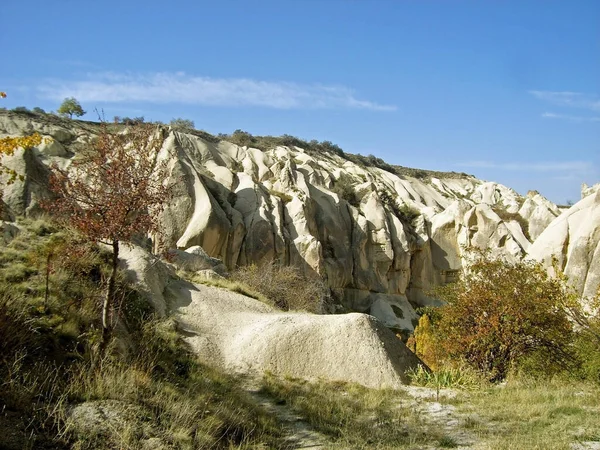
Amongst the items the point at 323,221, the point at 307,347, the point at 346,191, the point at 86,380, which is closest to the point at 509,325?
the point at 307,347

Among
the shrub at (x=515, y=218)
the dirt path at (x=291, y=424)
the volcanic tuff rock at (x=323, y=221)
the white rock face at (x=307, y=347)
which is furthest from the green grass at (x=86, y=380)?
the shrub at (x=515, y=218)

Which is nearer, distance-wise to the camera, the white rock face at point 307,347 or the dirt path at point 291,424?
the dirt path at point 291,424

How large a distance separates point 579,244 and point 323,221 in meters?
19.0

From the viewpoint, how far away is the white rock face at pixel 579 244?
26.5 m

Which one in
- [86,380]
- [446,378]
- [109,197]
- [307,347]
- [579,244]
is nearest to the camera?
[86,380]

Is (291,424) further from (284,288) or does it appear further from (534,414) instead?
(284,288)

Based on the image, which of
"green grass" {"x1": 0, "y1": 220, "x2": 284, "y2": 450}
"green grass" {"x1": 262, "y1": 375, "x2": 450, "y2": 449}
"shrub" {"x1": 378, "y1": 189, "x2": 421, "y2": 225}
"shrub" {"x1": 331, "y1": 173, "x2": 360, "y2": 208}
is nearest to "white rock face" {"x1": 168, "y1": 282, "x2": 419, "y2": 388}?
"green grass" {"x1": 262, "y1": 375, "x2": 450, "y2": 449}

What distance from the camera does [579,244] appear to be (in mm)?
27203

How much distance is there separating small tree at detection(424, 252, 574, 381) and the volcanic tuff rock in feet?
63.2

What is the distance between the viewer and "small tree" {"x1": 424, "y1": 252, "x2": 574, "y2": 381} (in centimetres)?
1315

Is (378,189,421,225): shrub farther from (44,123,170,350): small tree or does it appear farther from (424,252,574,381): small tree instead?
(44,123,170,350): small tree

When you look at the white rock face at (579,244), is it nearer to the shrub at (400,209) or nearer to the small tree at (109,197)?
the shrub at (400,209)

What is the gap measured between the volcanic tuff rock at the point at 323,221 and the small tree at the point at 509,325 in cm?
1927

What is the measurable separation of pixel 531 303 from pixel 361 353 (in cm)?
448
